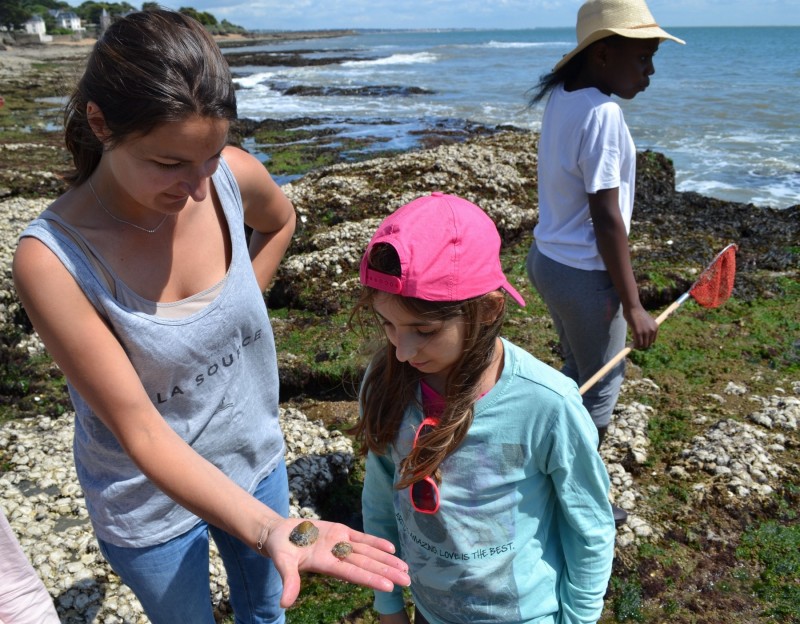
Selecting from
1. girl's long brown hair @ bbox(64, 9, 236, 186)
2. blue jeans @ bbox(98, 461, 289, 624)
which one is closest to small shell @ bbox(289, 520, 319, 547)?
blue jeans @ bbox(98, 461, 289, 624)

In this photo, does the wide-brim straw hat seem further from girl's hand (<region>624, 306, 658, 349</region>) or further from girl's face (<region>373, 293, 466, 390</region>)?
girl's face (<region>373, 293, 466, 390</region>)

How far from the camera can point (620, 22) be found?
3.04 meters

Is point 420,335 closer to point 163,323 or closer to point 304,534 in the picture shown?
point 304,534

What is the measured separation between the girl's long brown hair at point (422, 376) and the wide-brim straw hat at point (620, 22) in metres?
1.80

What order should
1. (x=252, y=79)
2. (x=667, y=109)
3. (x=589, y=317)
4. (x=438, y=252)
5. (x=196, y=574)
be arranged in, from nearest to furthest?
(x=438, y=252), (x=196, y=574), (x=589, y=317), (x=667, y=109), (x=252, y=79)

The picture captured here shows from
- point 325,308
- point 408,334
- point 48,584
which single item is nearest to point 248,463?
point 408,334

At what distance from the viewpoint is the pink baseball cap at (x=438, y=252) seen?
5.70 ft

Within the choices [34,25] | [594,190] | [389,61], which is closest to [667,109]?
[594,190]

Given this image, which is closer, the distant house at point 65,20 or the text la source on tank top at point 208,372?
the text la source on tank top at point 208,372

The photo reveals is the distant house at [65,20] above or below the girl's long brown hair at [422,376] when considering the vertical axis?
above

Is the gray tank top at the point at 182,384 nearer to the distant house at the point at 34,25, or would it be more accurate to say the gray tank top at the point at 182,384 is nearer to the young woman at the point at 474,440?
the young woman at the point at 474,440

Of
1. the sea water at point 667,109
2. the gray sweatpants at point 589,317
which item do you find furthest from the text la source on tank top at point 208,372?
the sea water at point 667,109

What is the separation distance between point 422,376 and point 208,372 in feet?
2.21

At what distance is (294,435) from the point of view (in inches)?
174
